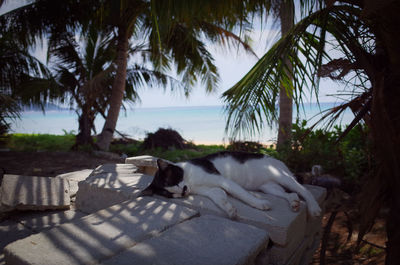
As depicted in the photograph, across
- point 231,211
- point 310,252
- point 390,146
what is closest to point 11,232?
point 231,211

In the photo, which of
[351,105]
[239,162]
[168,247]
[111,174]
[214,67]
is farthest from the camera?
[214,67]

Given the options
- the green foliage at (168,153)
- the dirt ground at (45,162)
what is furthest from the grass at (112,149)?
the dirt ground at (45,162)

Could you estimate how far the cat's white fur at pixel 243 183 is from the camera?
1.76 meters

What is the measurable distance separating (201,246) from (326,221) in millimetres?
2614

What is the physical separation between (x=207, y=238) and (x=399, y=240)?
3.59 feet

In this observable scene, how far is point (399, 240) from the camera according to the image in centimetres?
133

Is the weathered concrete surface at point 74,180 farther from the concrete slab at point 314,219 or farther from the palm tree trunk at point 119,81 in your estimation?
the palm tree trunk at point 119,81

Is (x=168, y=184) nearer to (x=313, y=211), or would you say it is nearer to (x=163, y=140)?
(x=313, y=211)

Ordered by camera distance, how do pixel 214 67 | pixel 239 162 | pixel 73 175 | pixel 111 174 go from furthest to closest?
pixel 214 67
pixel 73 175
pixel 111 174
pixel 239 162

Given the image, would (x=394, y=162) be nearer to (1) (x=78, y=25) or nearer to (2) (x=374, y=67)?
(2) (x=374, y=67)

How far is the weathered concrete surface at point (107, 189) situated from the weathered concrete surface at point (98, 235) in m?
0.34

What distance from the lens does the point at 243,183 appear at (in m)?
2.11

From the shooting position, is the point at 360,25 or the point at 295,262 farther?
the point at 295,262

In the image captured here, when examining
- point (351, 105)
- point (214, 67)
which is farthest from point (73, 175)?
point (214, 67)
